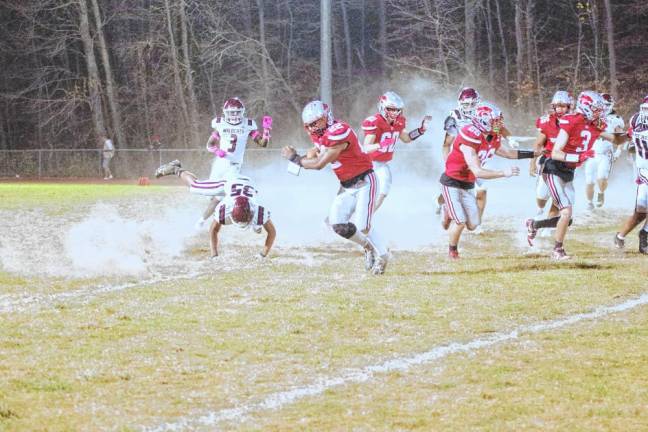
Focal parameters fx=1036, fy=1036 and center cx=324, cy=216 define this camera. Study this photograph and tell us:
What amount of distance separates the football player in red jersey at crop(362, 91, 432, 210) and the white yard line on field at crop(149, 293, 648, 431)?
4.76 metres

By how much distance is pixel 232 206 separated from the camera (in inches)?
450

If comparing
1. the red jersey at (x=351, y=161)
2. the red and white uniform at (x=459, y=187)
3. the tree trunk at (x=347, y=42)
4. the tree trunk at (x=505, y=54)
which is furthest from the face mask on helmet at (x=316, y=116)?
the tree trunk at (x=347, y=42)

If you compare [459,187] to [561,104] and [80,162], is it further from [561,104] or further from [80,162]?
[80,162]

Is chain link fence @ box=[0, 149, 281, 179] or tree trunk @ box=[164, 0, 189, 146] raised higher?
tree trunk @ box=[164, 0, 189, 146]

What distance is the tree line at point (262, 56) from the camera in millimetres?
37156

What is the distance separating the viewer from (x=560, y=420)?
16.6 feet

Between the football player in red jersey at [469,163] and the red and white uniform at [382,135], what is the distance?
157 centimetres

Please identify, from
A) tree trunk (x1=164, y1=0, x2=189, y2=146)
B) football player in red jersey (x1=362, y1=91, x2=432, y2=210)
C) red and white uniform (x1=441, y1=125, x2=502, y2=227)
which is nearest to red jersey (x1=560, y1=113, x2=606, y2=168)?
red and white uniform (x1=441, y1=125, x2=502, y2=227)

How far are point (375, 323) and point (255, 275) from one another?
2.98m

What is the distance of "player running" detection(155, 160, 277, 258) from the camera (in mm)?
11363

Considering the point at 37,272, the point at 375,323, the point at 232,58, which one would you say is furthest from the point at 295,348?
the point at 232,58

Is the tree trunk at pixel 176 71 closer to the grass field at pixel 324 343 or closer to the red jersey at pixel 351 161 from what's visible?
the grass field at pixel 324 343

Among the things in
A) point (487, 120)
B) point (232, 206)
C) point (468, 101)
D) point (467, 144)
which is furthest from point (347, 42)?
point (467, 144)

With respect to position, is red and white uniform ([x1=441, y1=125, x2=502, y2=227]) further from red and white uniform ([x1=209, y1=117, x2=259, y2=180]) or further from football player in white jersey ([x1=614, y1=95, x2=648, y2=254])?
red and white uniform ([x1=209, y1=117, x2=259, y2=180])
